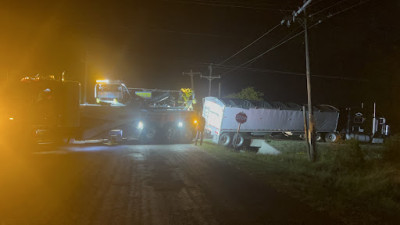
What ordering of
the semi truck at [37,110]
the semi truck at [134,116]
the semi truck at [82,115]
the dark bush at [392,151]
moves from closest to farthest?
1. the semi truck at [37,110]
2. the semi truck at [82,115]
3. the dark bush at [392,151]
4. the semi truck at [134,116]

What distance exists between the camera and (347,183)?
11125 mm

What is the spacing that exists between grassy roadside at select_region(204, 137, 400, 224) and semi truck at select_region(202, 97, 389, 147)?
26.4 feet

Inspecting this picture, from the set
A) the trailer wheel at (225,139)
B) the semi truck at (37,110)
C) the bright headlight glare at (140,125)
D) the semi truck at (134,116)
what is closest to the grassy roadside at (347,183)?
the semi truck at (134,116)

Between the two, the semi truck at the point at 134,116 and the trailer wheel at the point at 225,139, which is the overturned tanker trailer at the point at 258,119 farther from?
the semi truck at the point at 134,116

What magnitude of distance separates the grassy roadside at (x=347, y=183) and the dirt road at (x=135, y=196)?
26.2 inches

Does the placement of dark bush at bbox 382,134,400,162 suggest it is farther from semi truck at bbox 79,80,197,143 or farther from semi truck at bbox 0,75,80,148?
semi truck at bbox 0,75,80,148

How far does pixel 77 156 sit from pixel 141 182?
5.80 m

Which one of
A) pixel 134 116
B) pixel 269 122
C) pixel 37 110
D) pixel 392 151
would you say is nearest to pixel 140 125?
pixel 134 116

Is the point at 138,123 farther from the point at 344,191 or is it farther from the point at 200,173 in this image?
the point at 344,191

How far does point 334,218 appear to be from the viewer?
6.80 m

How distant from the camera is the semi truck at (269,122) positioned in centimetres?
2667

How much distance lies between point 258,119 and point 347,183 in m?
18.1

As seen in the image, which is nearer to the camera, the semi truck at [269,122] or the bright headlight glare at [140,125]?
the bright headlight glare at [140,125]

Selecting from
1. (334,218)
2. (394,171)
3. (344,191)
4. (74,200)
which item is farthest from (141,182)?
(394,171)
